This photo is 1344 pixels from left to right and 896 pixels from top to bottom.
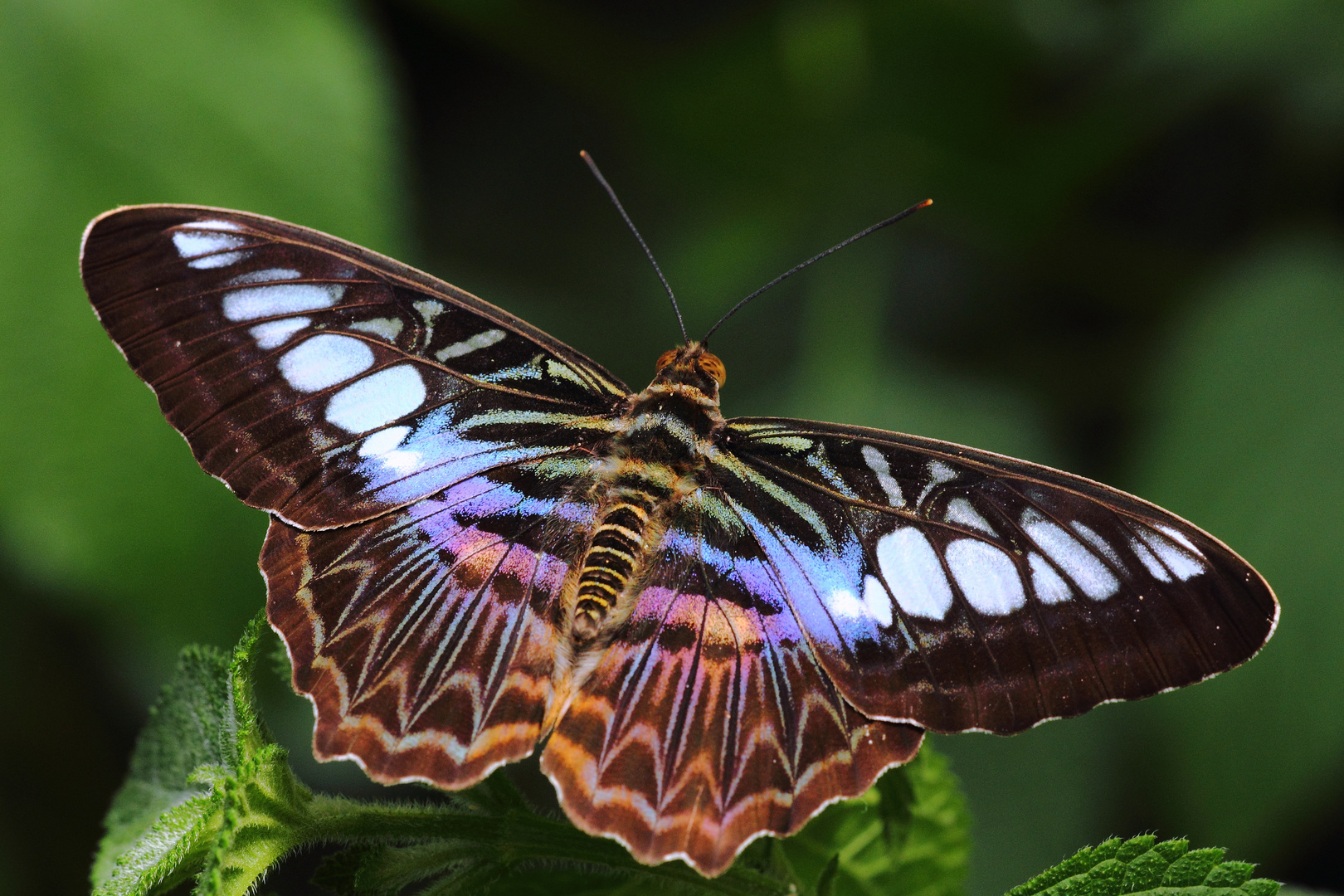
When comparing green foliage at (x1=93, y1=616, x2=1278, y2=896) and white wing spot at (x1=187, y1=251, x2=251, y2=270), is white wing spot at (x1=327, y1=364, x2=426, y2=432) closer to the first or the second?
white wing spot at (x1=187, y1=251, x2=251, y2=270)

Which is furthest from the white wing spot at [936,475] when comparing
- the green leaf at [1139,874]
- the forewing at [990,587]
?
the green leaf at [1139,874]

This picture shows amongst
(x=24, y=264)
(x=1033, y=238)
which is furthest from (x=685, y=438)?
(x=1033, y=238)

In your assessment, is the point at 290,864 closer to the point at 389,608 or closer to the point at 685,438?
the point at 389,608

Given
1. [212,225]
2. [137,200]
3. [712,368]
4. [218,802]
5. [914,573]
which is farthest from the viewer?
[137,200]

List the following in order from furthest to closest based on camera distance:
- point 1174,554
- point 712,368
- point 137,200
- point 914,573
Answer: point 137,200 → point 712,368 → point 914,573 → point 1174,554

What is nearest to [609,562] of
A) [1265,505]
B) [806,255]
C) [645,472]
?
[645,472]

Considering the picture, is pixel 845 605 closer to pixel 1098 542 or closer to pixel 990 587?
pixel 990 587
